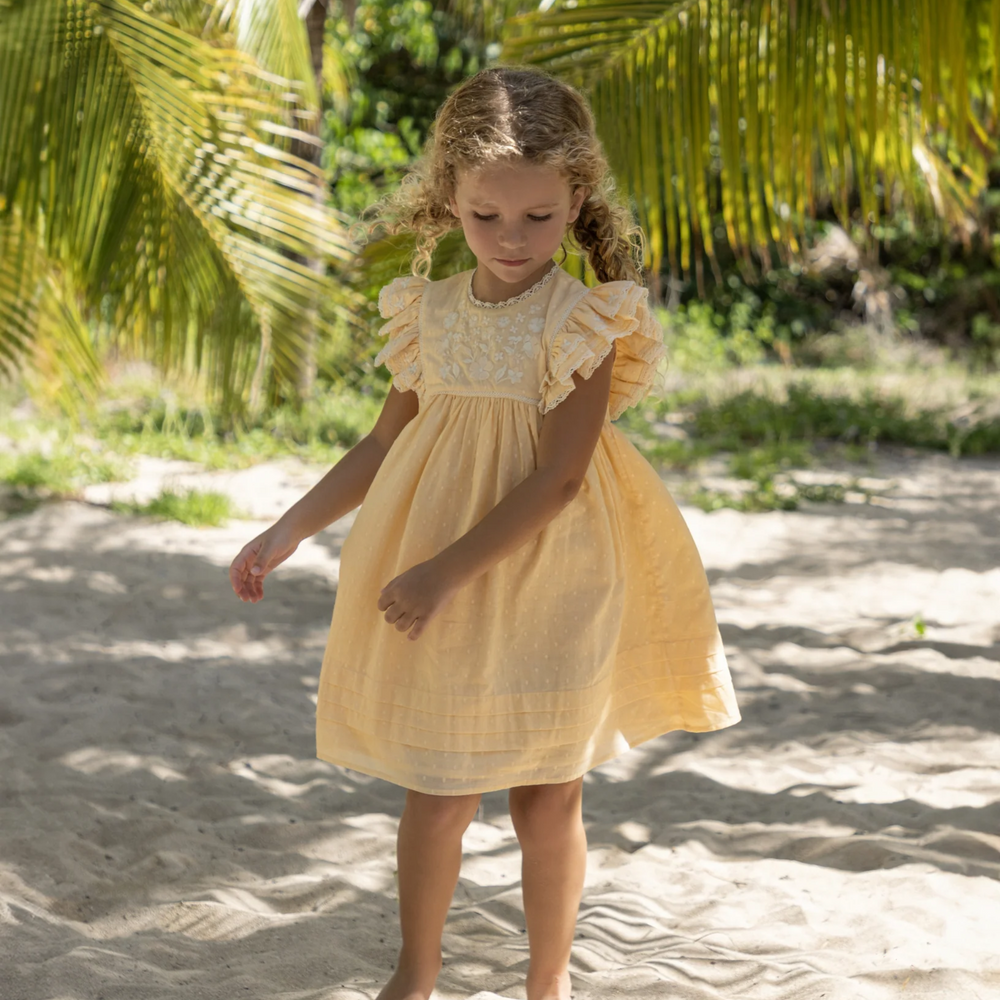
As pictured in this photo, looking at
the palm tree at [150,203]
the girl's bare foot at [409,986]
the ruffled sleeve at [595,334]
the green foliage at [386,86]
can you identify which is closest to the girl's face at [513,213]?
the ruffled sleeve at [595,334]

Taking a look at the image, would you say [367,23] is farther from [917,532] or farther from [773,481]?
[917,532]

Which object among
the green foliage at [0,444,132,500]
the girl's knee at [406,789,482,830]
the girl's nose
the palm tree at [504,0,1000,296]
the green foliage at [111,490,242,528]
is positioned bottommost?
the green foliage at [111,490,242,528]

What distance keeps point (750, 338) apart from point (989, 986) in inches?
367

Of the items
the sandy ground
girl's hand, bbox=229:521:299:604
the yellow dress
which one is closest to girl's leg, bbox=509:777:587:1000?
the yellow dress

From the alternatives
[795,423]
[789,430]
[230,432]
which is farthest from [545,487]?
[795,423]

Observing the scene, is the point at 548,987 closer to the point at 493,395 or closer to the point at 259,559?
the point at 259,559

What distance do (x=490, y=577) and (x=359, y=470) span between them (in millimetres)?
353

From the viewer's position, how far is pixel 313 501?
1922 millimetres

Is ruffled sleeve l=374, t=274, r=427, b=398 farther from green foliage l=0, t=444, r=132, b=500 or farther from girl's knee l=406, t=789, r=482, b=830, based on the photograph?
green foliage l=0, t=444, r=132, b=500

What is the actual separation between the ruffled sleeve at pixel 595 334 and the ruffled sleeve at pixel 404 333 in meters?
0.26

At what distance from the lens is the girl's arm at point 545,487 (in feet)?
5.42

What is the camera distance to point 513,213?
168 cm

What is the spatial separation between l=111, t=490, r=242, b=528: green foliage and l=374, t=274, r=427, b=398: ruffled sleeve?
3693 millimetres

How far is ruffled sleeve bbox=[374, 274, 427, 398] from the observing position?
1.92 m
